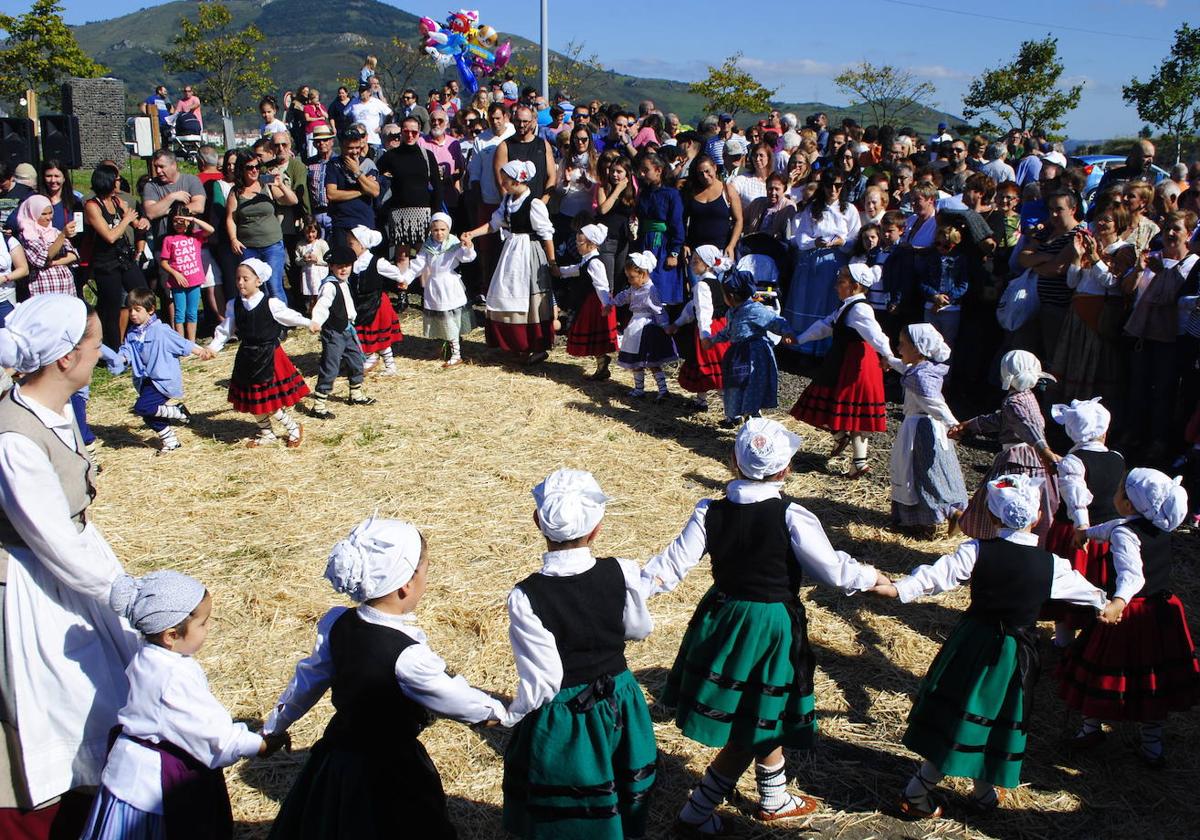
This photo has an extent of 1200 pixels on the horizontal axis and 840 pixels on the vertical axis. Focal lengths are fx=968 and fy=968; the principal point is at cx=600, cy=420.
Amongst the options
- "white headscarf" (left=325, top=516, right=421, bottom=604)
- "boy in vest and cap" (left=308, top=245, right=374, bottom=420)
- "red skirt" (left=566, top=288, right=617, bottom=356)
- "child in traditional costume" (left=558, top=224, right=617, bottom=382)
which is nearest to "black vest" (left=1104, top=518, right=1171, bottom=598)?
"white headscarf" (left=325, top=516, right=421, bottom=604)

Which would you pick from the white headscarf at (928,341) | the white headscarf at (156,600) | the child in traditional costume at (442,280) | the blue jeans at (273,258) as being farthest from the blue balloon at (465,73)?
the white headscarf at (156,600)

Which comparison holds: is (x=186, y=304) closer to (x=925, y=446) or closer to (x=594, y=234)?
(x=594, y=234)

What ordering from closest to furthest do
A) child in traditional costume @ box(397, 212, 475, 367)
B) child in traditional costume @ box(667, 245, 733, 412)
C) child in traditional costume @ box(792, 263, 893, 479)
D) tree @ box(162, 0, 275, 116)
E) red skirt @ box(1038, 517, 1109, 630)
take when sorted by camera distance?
red skirt @ box(1038, 517, 1109, 630) < child in traditional costume @ box(792, 263, 893, 479) < child in traditional costume @ box(667, 245, 733, 412) < child in traditional costume @ box(397, 212, 475, 367) < tree @ box(162, 0, 275, 116)

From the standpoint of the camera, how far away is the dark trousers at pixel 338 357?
8.22 m

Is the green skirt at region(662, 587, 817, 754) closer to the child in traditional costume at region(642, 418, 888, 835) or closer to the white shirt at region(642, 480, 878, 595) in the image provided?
the child in traditional costume at region(642, 418, 888, 835)

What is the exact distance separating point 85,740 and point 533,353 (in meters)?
6.88

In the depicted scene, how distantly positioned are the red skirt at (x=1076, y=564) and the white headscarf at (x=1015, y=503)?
3.71ft

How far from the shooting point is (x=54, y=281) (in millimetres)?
8828

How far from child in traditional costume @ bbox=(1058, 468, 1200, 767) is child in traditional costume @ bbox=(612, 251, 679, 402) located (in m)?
4.71

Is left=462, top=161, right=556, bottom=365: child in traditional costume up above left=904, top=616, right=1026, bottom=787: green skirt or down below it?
above

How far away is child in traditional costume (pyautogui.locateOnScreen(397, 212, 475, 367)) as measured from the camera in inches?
372

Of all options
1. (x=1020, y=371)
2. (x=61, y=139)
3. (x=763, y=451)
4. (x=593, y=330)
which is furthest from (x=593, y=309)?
(x=61, y=139)

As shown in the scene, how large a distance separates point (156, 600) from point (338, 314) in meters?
5.61

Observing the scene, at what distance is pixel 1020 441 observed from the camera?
208 inches
